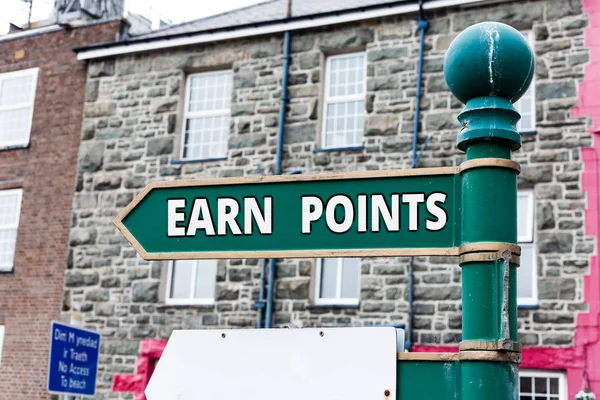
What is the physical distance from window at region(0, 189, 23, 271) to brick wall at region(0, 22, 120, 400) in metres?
0.20

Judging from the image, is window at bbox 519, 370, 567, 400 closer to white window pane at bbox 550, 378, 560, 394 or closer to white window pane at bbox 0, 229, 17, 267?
white window pane at bbox 550, 378, 560, 394

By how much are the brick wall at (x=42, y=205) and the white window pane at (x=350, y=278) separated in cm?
530

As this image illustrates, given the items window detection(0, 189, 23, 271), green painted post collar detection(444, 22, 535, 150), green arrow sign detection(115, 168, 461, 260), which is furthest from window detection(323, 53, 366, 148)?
green painted post collar detection(444, 22, 535, 150)

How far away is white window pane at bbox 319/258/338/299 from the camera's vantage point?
13984 millimetres

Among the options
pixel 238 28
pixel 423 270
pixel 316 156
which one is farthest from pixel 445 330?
pixel 238 28

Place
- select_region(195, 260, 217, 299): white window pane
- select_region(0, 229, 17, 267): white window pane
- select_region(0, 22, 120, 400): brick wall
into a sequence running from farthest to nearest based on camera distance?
1. select_region(0, 229, 17, 267): white window pane
2. select_region(0, 22, 120, 400): brick wall
3. select_region(195, 260, 217, 299): white window pane

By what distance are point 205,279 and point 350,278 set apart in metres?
2.53

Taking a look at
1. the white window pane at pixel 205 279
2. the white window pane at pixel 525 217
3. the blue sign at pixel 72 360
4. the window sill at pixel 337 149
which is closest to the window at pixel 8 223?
the white window pane at pixel 205 279

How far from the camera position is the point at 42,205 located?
653 inches

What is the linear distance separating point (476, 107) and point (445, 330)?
34.7 ft

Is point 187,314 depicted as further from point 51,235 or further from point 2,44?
point 2,44

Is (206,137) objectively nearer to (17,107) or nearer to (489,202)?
(17,107)

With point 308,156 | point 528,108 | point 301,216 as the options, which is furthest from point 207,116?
point 301,216

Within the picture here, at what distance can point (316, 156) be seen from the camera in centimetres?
1445
